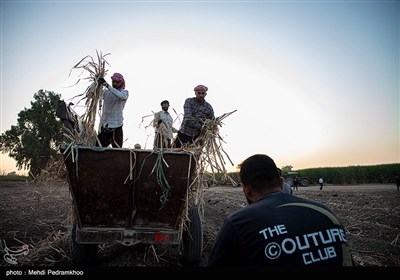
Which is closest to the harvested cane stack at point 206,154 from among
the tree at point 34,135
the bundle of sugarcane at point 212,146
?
the bundle of sugarcane at point 212,146

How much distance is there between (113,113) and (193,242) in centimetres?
250

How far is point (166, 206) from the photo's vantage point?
12.2ft

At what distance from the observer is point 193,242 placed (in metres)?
4.07

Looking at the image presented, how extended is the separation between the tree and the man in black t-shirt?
39911 mm

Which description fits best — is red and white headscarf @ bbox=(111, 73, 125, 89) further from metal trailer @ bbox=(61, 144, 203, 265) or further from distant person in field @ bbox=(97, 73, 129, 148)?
metal trailer @ bbox=(61, 144, 203, 265)

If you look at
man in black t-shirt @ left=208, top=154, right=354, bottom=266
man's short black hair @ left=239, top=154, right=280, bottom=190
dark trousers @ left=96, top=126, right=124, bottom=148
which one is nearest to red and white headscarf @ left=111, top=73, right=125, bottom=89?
dark trousers @ left=96, top=126, right=124, bottom=148

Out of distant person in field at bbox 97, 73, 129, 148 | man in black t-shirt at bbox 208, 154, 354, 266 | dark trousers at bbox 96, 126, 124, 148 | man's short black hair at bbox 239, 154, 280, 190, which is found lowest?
man in black t-shirt at bbox 208, 154, 354, 266

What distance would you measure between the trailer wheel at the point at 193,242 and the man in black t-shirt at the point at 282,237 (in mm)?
2507

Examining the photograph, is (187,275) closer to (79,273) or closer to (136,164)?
(79,273)

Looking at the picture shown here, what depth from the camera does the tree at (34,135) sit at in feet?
122

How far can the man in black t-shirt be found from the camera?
4.96 feet

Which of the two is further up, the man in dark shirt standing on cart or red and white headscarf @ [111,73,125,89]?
red and white headscarf @ [111,73,125,89]

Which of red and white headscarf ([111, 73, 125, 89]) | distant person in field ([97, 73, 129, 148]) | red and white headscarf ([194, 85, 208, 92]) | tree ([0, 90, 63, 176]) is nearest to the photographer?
distant person in field ([97, 73, 129, 148])

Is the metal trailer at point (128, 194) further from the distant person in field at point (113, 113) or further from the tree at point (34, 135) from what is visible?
the tree at point (34, 135)
